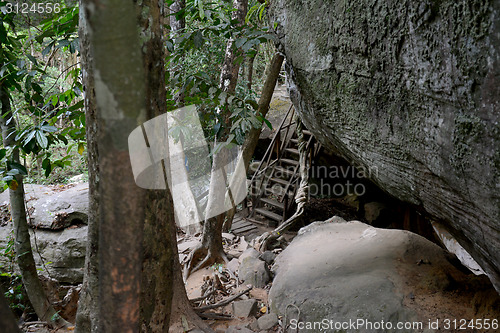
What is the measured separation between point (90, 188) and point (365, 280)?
258 cm

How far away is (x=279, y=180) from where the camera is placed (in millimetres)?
7957

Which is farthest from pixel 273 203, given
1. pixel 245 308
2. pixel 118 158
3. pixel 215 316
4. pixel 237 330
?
pixel 118 158

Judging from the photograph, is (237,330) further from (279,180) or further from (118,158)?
(279,180)

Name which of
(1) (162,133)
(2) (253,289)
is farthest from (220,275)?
(1) (162,133)

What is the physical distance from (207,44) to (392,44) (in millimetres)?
4177

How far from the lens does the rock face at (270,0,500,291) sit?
1577 millimetres

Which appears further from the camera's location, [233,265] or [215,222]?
[215,222]

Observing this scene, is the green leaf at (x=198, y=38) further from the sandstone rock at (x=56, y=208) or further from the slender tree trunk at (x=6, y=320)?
the sandstone rock at (x=56, y=208)

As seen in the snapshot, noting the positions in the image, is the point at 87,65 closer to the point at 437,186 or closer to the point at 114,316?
the point at 114,316

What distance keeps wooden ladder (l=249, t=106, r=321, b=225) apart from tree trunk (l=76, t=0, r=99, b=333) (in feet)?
18.9

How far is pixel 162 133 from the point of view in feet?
6.69

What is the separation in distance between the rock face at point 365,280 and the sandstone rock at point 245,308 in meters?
0.19

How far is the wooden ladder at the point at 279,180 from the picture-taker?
773 cm

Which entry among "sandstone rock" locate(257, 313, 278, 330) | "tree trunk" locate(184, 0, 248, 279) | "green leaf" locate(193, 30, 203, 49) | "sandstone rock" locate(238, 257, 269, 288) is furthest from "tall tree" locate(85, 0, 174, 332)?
"tree trunk" locate(184, 0, 248, 279)
